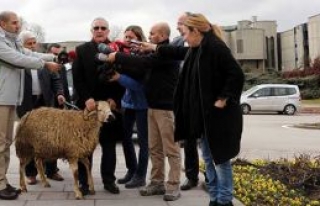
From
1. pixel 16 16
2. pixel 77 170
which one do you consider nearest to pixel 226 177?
pixel 77 170

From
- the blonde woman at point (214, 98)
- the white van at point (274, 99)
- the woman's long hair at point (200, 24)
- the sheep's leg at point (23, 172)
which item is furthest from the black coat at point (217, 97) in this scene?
the white van at point (274, 99)

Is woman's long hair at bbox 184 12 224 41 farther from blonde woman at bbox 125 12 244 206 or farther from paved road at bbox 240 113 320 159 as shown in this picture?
paved road at bbox 240 113 320 159

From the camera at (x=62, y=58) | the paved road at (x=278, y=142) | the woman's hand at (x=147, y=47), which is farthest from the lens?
the paved road at (x=278, y=142)

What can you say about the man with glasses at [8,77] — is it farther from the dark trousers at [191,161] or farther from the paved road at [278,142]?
the paved road at [278,142]

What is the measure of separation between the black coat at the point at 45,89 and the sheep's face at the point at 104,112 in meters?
1.66

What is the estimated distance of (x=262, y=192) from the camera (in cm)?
701

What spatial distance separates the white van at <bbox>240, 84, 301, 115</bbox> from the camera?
32.4 meters

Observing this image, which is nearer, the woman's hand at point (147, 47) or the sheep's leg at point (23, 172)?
the woman's hand at point (147, 47)

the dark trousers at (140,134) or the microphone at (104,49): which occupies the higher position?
the microphone at (104,49)

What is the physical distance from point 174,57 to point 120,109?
1.28 m

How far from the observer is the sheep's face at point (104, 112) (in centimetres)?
697

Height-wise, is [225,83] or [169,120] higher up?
[225,83]

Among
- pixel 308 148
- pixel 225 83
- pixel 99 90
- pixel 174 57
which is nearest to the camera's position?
pixel 225 83

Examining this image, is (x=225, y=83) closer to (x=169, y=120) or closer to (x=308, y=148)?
(x=169, y=120)
